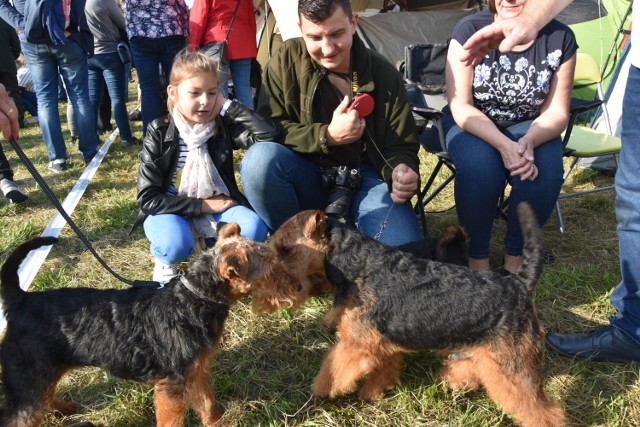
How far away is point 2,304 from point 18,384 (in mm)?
376

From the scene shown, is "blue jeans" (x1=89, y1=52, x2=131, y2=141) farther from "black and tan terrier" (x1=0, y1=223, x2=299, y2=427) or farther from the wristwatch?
"black and tan terrier" (x1=0, y1=223, x2=299, y2=427)

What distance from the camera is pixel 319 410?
245 centimetres

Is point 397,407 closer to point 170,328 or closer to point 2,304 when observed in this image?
point 170,328

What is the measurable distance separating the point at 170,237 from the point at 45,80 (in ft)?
14.0

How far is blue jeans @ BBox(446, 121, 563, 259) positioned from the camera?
312 centimetres

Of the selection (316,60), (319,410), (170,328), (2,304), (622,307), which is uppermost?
(316,60)

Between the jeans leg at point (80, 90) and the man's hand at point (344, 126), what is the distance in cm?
457

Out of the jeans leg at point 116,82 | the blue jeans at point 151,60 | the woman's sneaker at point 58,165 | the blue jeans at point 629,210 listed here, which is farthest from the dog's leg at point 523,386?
the jeans leg at point 116,82

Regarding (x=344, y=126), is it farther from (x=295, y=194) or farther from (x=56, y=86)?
(x=56, y=86)

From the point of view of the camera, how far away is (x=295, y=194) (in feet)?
10.7

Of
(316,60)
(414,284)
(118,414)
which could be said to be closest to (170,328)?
(118,414)

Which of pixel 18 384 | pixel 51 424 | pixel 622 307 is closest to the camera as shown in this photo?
pixel 18 384

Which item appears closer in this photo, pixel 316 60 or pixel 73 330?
pixel 73 330

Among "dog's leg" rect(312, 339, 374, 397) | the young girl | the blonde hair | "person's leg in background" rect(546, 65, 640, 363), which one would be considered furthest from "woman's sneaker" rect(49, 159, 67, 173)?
"person's leg in background" rect(546, 65, 640, 363)
